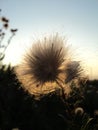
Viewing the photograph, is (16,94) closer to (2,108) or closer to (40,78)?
(2,108)

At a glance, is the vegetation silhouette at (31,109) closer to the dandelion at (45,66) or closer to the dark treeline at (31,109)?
the dark treeline at (31,109)

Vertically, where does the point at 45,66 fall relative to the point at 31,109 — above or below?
above

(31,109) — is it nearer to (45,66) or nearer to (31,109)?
(31,109)

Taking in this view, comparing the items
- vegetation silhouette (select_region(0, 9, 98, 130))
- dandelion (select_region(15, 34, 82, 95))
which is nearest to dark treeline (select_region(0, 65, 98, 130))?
vegetation silhouette (select_region(0, 9, 98, 130))

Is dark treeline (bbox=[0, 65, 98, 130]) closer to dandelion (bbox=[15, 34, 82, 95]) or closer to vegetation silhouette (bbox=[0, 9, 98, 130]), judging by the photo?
vegetation silhouette (bbox=[0, 9, 98, 130])

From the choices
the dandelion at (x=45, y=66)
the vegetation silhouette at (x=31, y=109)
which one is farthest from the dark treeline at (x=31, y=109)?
the dandelion at (x=45, y=66)

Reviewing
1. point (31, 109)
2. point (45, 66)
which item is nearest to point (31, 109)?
point (31, 109)

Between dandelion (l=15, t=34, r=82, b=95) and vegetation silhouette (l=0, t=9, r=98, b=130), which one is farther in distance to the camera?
vegetation silhouette (l=0, t=9, r=98, b=130)

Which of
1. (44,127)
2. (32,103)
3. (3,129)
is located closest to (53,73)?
(3,129)

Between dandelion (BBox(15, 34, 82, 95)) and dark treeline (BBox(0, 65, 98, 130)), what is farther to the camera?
dark treeline (BBox(0, 65, 98, 130))
